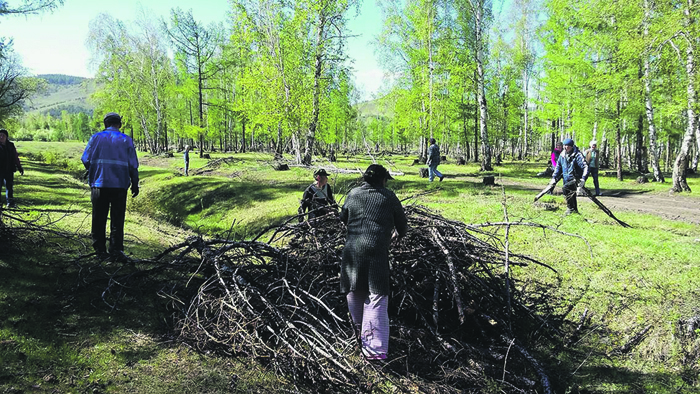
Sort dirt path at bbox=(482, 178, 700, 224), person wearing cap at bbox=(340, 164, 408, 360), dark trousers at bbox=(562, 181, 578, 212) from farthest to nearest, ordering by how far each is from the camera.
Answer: dirt path at bbox=(482, 178, 700, 224) < dark trousers at bbox=(562, 181, 578, 212) < person wearing cap at bbox=(340, 164, 408, 360)

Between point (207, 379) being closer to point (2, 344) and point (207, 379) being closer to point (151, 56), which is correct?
point (2, 344)

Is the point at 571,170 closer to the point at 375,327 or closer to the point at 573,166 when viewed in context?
the point at 573,166

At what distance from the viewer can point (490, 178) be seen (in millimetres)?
14852

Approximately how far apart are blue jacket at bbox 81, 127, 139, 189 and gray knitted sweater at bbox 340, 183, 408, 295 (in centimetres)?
328

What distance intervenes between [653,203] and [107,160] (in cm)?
1435

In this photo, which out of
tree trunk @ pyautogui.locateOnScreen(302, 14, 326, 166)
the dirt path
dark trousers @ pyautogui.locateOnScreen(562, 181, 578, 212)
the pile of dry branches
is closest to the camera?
the pile of dry branches

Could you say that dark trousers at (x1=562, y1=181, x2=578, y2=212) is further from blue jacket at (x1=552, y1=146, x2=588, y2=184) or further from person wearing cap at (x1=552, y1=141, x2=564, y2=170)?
person wearing cap at (x1=552, y1=141, x2=564, y2=170)

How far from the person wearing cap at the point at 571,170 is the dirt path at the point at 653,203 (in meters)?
2.10

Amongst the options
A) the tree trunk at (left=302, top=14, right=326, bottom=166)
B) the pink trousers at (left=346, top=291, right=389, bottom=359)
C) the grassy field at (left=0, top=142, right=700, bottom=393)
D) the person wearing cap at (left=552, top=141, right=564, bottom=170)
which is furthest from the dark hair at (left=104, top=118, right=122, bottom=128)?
the tree trunk at (left=302, top=14, right=326, bottom=166)

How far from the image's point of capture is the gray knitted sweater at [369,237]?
380 cm

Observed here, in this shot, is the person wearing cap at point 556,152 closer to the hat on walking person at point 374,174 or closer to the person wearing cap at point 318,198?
the person wearing cap at point 318,198

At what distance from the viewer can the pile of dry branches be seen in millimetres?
3680

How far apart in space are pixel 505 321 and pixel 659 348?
175 centimetres

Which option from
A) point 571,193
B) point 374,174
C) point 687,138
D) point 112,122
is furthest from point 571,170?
point 112,122
